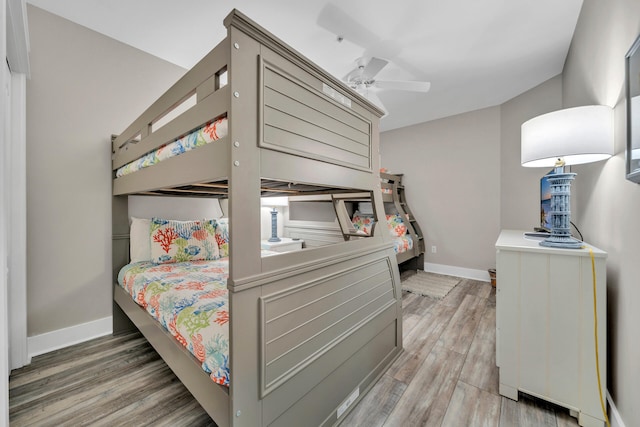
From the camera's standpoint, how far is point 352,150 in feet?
4.99

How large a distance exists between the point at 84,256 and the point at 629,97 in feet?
11.5

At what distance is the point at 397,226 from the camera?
3957 millimetres

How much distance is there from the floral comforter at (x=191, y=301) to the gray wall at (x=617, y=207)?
1.69 m

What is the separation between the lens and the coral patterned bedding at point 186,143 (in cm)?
100

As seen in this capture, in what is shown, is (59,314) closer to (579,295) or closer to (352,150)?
(352,150)

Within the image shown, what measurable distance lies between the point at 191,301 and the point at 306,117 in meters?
1.10

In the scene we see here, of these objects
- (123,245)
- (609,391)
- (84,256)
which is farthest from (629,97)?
(84,256)

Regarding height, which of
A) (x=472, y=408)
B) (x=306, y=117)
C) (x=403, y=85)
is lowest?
(x=472, y=408)

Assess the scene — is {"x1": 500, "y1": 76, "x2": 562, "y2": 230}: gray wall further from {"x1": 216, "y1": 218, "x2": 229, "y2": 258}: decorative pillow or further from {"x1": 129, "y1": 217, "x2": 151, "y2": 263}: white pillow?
{"x1": 129, "y1": 217, "x2": 151, "y2": 263}: white pillow

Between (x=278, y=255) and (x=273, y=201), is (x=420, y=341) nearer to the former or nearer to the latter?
(x=278, y=255)

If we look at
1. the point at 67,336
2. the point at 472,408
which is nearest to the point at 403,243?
the point at 472,408

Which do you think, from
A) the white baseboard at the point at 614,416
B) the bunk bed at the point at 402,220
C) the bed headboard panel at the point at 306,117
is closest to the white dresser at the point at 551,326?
the white baseboard at the point at 614,416

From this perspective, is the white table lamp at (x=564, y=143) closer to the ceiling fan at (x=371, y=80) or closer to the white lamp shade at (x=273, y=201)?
the ceiling fan at (x=371, y=80)

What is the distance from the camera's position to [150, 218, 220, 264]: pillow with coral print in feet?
7.06
